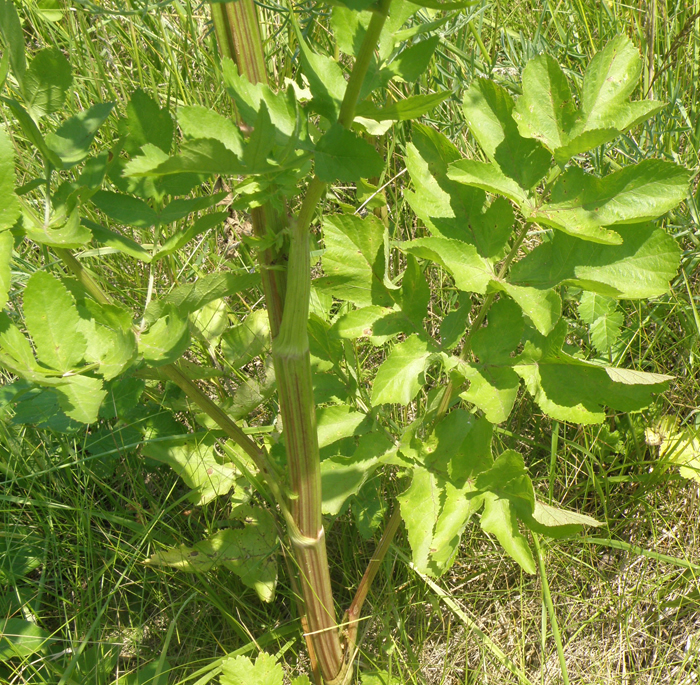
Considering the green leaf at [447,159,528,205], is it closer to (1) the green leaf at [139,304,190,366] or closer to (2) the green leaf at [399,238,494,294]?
(2) the green leaf at [399,238,494,294]

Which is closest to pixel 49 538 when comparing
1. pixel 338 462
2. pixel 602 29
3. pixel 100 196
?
pixel 338 462

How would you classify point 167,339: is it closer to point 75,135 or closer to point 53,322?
point 53,322

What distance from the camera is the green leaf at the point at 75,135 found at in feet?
3.16

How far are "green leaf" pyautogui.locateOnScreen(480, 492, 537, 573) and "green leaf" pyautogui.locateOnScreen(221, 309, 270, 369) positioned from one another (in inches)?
25.6

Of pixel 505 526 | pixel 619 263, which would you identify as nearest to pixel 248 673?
pixel 505 526

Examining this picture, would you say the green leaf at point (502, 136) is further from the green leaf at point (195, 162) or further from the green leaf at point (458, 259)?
the green leaf at point (195, 162)

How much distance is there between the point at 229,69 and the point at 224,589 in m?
1.28

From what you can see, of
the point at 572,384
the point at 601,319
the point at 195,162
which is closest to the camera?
the point at 195,162

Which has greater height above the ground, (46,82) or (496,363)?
(46,82)

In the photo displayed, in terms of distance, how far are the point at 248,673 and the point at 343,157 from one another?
1096mm

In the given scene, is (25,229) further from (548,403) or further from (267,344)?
(548,403)

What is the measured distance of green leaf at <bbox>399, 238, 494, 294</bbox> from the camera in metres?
1.10

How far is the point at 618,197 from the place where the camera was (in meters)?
1.09

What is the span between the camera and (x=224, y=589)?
166 cm
